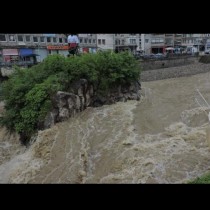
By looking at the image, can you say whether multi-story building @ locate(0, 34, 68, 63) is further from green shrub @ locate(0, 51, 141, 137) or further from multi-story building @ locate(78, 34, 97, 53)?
green shrub @ locate(0, 51, 141, 137)

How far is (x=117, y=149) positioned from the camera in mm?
11695

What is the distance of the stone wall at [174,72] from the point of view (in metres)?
30.6

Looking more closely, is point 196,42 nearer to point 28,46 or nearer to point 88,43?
point 88,43

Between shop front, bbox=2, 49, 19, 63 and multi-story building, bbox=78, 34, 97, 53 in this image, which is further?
multi-story building, bbox=78, 34, 97, 53

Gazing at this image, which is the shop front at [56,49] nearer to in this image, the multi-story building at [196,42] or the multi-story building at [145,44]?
the multi-story building at [145,44]

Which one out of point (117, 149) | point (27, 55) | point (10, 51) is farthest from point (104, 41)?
point (117, 149)

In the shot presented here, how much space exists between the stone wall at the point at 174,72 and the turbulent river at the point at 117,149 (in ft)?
42.6

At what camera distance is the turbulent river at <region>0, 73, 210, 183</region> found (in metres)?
9.88

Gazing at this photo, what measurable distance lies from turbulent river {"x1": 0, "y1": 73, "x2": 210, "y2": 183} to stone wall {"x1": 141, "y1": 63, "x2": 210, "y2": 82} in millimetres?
12992

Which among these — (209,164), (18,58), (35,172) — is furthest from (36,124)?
(18,58)

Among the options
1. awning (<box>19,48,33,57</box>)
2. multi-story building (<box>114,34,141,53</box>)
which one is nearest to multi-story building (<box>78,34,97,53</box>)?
multi-story building (<box>114,34,141,53</box>)
